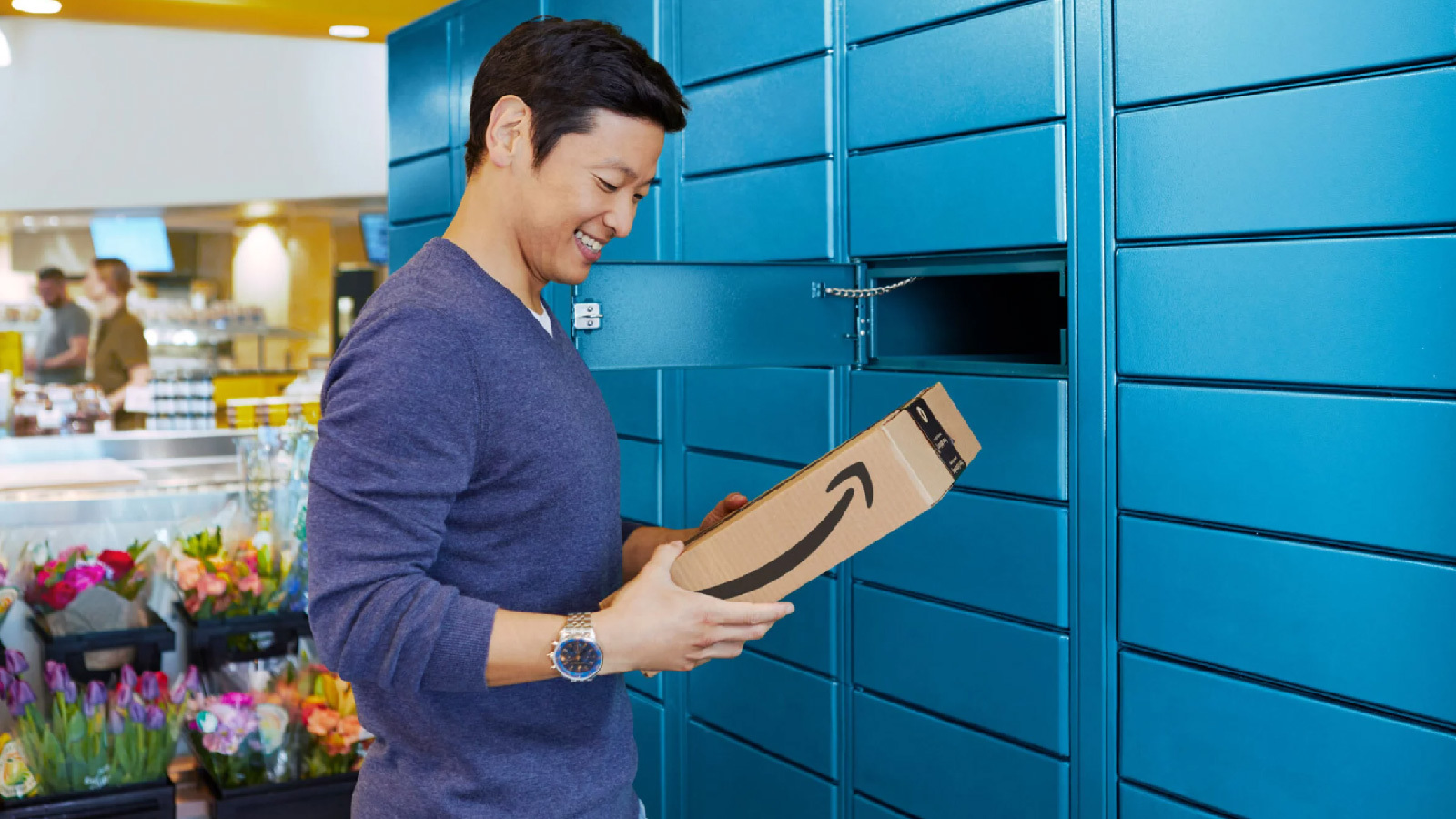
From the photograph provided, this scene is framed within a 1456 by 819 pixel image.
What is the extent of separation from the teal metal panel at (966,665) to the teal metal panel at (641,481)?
0.71 meters

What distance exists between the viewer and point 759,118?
2.78m

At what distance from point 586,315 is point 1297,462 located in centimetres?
107

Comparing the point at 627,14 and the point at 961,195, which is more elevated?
the point at 627,14

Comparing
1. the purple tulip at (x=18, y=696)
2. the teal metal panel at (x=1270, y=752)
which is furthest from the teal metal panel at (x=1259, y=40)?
the purple tulip at (x=18, y=696)

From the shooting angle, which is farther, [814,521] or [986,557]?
[986,557]

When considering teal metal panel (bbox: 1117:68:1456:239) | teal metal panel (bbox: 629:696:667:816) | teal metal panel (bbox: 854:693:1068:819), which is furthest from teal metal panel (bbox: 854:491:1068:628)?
teal metal panel (bbox: 629:696:667:816)

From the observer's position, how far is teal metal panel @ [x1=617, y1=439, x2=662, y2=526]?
3170mm

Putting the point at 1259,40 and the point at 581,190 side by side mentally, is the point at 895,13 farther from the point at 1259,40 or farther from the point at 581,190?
the point at 581,190

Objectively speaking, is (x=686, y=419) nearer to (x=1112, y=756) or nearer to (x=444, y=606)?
(x=1112, y=756)

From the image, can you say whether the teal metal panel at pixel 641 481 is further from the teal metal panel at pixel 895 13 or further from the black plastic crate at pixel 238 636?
the teal metal panel at pixel 895 13

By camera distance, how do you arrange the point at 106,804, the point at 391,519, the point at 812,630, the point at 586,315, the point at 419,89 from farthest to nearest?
1. the point at 419,89
2. the point at 812,630
3. the point at 106,804
4. the point at 586,315
5. the point at 391,519

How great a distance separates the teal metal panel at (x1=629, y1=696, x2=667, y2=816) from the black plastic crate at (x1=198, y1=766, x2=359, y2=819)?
758 millimetres

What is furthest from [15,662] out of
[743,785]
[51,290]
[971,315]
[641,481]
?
[51,290]

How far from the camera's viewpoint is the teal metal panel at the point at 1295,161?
1.69 meters
